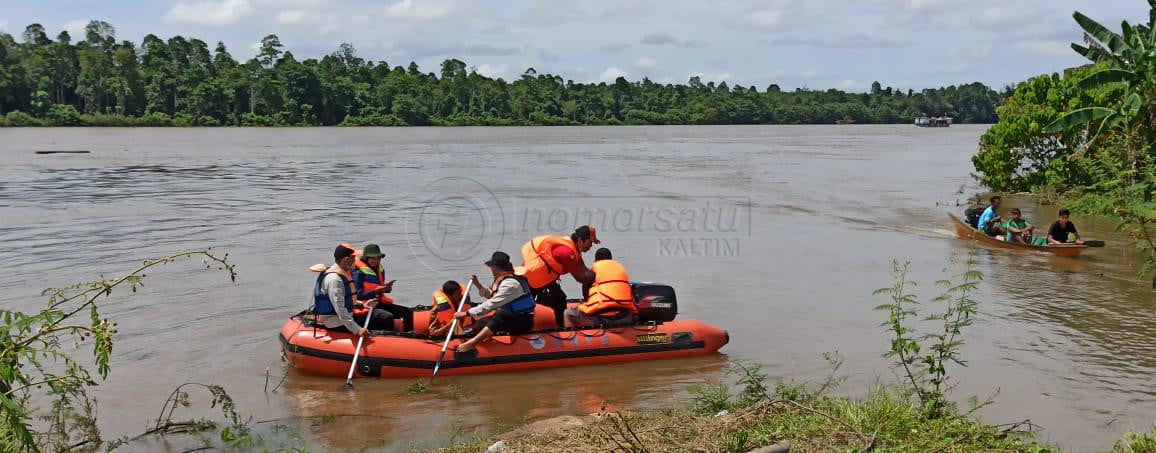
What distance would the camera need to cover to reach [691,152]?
4831 centimetres

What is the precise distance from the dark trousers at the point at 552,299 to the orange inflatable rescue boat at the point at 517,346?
0.31 ft

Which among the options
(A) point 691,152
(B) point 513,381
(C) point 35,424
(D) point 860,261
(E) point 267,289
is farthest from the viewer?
(A) point 691,152

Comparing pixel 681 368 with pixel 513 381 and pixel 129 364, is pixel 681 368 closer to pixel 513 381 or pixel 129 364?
pixel 513 381

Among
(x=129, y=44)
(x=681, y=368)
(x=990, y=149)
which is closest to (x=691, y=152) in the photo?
(x=990, y=149)

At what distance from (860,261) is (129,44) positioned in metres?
93.7

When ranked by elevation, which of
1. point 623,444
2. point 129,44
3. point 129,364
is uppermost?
point 129,44

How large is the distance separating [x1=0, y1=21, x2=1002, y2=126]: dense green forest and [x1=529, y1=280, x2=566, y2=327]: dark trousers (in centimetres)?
6796

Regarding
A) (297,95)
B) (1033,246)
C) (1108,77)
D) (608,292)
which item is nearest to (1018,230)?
(1033,246)

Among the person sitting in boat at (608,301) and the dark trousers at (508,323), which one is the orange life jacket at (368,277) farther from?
the person sitting in boat at (608,301)

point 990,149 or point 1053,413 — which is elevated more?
point 990,149

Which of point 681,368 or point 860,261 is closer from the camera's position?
point 681,368

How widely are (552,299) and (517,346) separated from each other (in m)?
0.82

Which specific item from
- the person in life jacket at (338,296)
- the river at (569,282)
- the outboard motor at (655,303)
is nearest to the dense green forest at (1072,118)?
the river at (569,282)

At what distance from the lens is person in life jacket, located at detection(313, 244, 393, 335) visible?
8.84 meters
